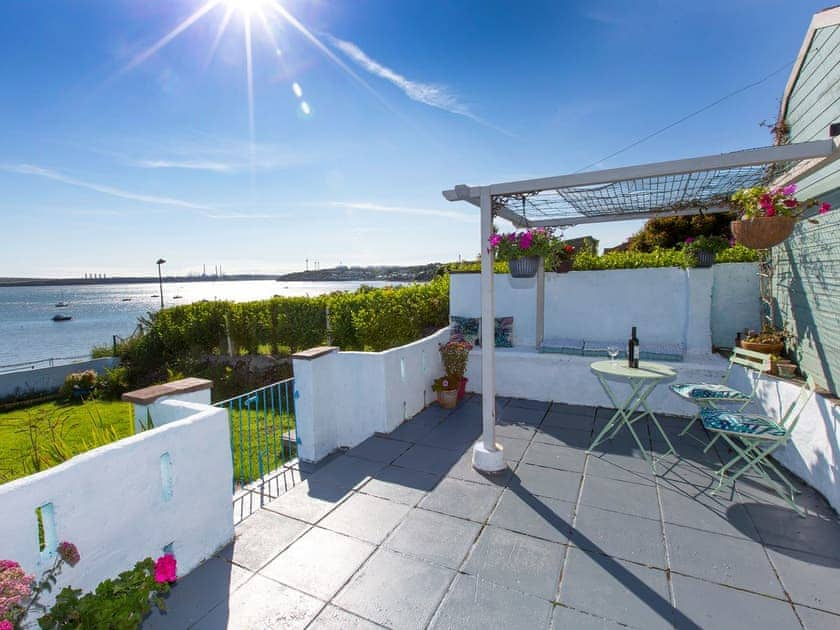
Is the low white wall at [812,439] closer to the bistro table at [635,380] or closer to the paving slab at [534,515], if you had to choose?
the bistro table at [635,380]

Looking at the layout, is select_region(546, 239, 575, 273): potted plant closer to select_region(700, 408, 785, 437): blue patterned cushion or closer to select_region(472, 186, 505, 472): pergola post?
select_region(472, 186, 505, 472): pergola post

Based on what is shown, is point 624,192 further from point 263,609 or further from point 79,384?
point 79,384

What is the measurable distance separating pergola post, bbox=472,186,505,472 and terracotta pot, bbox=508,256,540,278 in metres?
1.13

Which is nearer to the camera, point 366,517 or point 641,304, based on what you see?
point 366,517

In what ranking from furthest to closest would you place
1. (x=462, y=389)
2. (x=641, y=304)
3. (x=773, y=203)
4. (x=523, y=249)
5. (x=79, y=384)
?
1. (x=79, y=384)
2. (x=641, y=304)
3. (x=462, y=389)
4. (x=523, y=249)
5. (x=773, y=203)

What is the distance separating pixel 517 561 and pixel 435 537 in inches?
20.9

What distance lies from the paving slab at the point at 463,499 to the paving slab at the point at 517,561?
0.75 feet

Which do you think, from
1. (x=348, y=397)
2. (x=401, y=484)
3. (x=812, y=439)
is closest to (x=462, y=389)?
(x=348, y=397)

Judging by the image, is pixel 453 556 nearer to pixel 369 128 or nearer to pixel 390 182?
pixel 369 128

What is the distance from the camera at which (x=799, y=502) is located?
2.86 metres

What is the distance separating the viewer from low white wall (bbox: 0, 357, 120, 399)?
12617mm

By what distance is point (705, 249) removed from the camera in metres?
5.00

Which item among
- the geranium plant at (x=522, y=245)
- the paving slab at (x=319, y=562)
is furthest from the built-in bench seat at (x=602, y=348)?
the paving slab at (x=319, y=562)

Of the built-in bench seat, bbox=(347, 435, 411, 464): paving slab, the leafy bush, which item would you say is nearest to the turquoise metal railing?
bbox=(347, 435, 411, 464): paving slab
